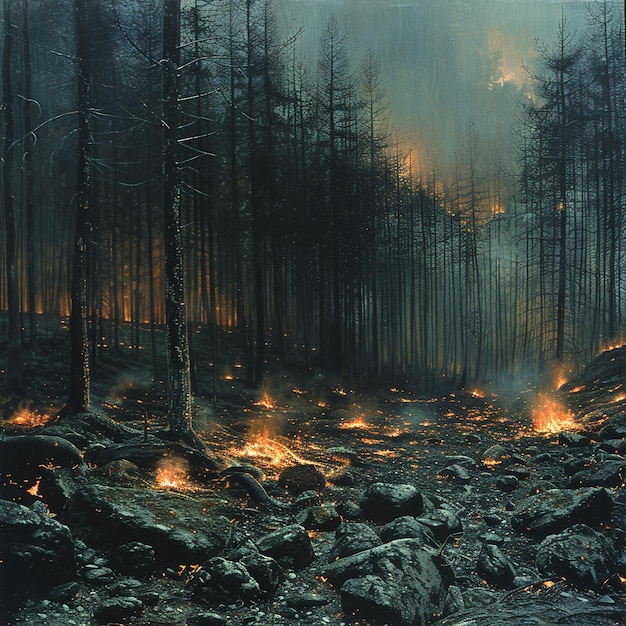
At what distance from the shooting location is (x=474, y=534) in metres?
4.95

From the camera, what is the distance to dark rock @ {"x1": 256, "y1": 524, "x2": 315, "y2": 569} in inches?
168

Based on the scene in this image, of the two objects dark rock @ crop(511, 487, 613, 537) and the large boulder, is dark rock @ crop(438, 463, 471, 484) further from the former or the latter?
the large boulder

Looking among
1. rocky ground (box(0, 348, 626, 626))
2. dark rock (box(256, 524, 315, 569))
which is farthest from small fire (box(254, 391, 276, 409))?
dark rock (box(256, 524, 315, 569))

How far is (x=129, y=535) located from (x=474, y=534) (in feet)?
10.2

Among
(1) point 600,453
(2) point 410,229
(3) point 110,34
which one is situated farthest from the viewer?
(2) point 410,229

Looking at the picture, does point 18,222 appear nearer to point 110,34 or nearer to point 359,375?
point 110,34

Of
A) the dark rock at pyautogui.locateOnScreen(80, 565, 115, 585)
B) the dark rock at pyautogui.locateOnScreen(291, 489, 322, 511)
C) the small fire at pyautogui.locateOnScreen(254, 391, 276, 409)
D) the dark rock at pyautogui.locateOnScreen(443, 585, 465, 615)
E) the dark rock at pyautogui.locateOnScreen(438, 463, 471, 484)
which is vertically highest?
the small fire at pyautogui.locateOnScreen(254, 391, 276, 409)

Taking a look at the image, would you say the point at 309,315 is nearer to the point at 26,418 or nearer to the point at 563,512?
the point at 26,418

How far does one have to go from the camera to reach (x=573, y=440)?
747 cm

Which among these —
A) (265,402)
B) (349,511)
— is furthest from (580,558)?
Result: (265,402)

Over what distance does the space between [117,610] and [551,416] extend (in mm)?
7470

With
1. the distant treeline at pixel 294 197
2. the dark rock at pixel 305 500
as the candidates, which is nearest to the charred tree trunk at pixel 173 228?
the distant treeline at pixel 294 197

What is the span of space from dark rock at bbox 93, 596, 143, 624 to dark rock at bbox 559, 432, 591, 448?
628 centimetres

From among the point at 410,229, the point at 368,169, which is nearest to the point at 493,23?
the point at 368,169
